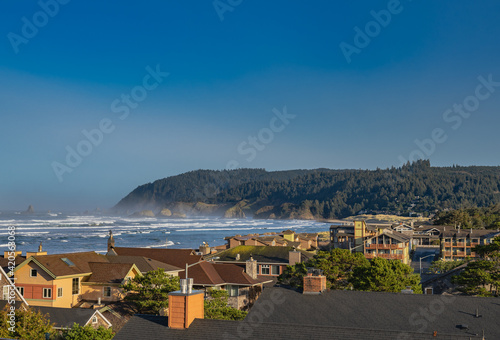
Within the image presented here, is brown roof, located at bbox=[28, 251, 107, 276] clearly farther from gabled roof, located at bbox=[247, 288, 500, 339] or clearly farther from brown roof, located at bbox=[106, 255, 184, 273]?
gabled roof, located at bbox=[247, 288, 500, 339]

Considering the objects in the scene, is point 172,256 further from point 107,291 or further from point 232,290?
point 107,291

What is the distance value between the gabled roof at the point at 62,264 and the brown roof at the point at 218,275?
8.30 meters

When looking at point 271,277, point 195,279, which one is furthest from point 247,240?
point 195,279

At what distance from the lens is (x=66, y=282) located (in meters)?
39.8

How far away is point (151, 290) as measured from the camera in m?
37.1

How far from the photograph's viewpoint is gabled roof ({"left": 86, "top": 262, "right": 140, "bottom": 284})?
4041 cm

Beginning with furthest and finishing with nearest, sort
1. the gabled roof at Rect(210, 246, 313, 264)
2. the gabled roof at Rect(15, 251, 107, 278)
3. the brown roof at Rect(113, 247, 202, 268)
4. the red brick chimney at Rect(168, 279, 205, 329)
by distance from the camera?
the gabled roof at Rect(210, 246, 313, 264), the brown roof at Rect(113, 247, 202, 268), the gabled roof at Rect(15, 251, 107, 278), the red brick chimney at Rect(168, 279, 205, 329)

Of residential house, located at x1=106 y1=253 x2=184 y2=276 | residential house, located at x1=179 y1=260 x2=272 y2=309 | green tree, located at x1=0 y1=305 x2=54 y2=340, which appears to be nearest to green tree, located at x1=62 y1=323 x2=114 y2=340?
green tree, located at x1=0 y1=305 x2=54 y2=340

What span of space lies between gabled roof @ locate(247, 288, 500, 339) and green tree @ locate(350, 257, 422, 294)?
28.7 ft

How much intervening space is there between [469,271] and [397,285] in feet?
19.5

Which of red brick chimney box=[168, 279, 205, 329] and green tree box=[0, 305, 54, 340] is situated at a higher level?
red brick chimney box=[168, 279, 205, 329]

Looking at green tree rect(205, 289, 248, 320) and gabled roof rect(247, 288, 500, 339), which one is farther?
green tree rect(205, 289, 248, 320)

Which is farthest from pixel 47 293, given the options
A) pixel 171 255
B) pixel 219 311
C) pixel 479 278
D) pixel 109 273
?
pixel 479 278

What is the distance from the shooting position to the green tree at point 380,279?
37.7 metres
